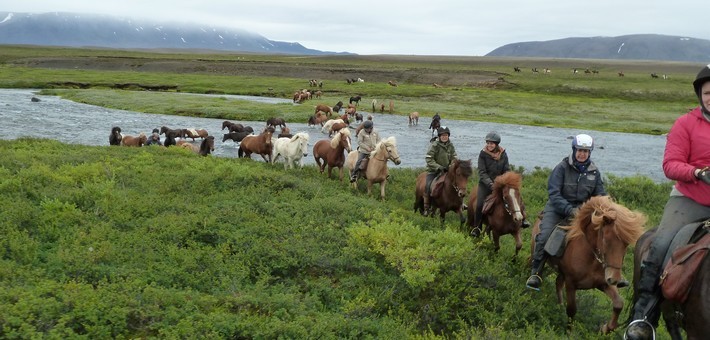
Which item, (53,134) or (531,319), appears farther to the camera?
(53,134)

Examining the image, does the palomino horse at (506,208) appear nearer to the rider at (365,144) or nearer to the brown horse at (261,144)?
the rider at (365,144)

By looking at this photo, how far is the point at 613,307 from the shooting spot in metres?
7.82

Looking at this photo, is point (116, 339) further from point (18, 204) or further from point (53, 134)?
point (53, 134)

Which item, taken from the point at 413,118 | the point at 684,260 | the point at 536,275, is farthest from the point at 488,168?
the point at 413,118

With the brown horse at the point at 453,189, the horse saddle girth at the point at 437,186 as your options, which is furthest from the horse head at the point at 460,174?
the horse saddle girth at the point at 437,186

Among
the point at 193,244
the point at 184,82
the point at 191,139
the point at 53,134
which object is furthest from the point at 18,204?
the point at 184,82

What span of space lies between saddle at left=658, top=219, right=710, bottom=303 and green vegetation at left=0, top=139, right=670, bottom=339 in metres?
2.12

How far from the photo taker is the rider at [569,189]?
8172 millimetres

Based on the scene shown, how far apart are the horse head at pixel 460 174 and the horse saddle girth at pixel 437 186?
22.6 inches

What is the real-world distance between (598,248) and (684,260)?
67.6 inches

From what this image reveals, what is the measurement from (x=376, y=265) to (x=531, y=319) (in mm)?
2788

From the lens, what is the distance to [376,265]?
374 inches

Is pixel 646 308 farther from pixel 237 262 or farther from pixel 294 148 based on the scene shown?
pixel 294 148

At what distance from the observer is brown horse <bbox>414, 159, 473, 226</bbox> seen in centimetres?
1191
